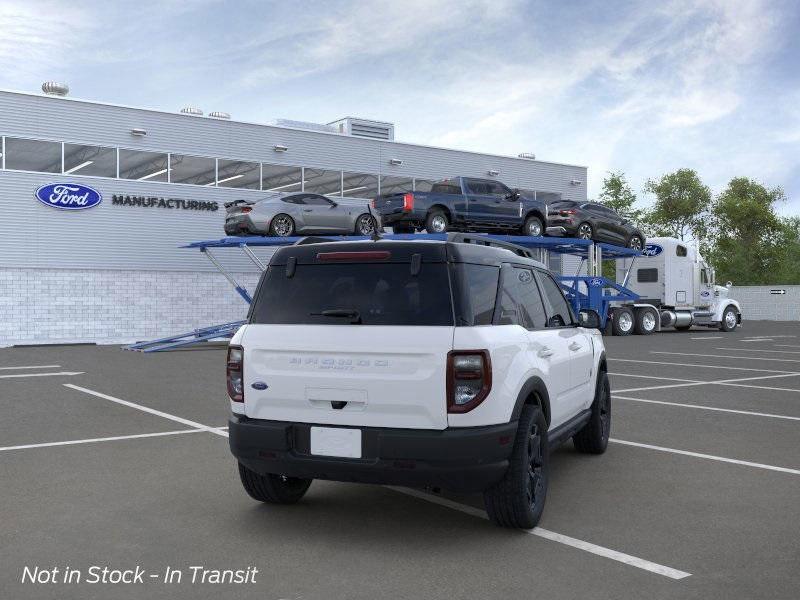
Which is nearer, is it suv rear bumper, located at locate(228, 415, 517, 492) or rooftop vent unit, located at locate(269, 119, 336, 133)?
suv rear bumper, located at locate(228, 415, 517, 492)

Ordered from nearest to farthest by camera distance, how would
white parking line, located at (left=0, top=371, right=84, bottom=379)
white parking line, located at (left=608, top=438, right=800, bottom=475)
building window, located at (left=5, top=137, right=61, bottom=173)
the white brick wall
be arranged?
white parking line, located at (left=608, top=438, right=800, bottom=475), white parking line, located at (left=0, top=371, right=84, bottom=379), building window, located at (left=5, top=137, right=61, bottom=173), the white brick wall

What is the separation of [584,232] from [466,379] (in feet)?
74.4

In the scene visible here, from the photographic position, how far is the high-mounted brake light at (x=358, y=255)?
5.04m


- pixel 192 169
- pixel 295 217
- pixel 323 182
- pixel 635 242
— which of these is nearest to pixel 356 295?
pixel 295 217

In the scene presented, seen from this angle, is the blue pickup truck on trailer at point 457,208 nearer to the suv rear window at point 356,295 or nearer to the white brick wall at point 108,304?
the white brick wall at point 108,304

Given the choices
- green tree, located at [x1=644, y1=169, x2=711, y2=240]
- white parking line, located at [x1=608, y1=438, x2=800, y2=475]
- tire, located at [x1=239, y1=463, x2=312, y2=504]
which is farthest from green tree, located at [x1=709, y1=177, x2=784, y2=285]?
tire, located at [x1=239, y1=463, x2=312, y2=504]

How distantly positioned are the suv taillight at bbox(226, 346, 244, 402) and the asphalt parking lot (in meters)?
0.83

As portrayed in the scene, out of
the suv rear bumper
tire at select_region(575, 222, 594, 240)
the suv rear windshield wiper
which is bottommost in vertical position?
the suv rear bumper

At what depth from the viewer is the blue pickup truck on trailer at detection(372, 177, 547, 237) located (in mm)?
21484

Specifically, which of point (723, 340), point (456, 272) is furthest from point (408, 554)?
point (723, 340)

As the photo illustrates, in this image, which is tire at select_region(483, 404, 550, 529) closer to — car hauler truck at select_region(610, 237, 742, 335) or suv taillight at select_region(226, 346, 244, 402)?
suv taillight at select_region(226, 346, 244, 402)

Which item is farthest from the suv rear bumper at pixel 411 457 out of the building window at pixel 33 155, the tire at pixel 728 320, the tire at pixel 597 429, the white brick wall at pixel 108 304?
the tire at pixel 728 320

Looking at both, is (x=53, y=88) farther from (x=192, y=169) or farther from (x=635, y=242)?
(x=635, y=242)

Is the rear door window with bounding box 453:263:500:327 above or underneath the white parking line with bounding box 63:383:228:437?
above
